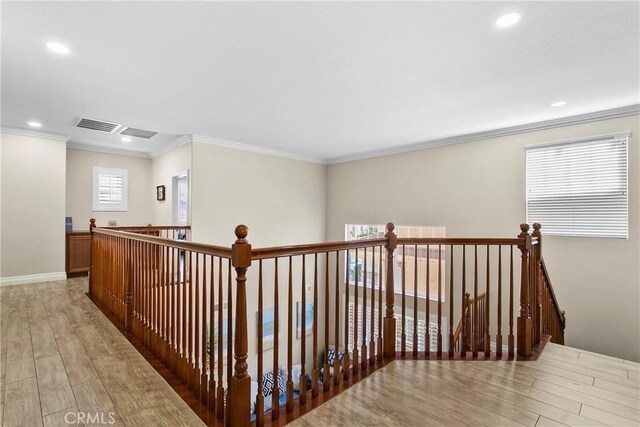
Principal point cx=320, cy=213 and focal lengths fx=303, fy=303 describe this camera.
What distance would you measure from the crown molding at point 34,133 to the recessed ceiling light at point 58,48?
3396mm

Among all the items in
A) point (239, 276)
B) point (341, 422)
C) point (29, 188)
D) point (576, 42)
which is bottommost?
point (341, 422)

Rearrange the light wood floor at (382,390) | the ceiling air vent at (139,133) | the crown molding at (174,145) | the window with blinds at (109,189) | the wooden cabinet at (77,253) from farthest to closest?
the window with blinds at (109,189) → the wooden cabinet at (77,253) → the crown molding at (174,145) → the ceiling air vent at (139,133) → the light wood floor at (382,390)

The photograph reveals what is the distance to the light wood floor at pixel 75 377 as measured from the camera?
1686 millimetres

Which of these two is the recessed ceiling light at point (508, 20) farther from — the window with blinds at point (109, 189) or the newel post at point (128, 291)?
the window with blinds at point (109, 189)

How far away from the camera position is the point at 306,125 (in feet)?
14.9

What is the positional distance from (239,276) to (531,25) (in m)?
2.58

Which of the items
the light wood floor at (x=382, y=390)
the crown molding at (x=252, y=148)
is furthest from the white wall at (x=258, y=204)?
the light wood floor at (x=382, y=390)

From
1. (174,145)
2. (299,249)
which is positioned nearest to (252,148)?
(174,145)

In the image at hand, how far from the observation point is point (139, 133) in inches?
203

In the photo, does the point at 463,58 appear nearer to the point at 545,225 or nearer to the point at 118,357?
the point at 545,225

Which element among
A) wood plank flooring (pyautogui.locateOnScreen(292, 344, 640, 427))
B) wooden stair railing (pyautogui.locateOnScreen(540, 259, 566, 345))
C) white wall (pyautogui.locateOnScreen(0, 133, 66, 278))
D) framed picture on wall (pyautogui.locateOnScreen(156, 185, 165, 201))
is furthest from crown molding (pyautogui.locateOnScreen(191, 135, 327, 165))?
wooden stair railing (pyautogui.locateOnScreen(540, 259, 566, 345))

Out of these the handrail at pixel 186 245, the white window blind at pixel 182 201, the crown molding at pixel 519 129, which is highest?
the crown molding at pixel 519 129

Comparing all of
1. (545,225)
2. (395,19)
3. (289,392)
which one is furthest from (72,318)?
(545,225)

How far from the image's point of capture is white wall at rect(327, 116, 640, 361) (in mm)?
3639
